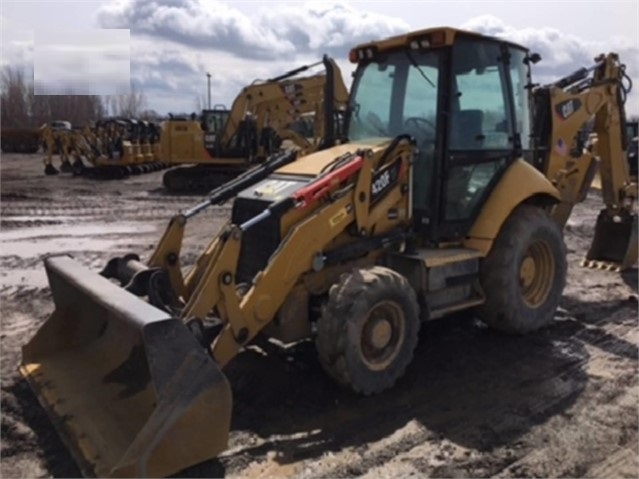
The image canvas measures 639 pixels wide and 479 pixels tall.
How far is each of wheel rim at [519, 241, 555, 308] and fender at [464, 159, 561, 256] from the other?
493 millimetres

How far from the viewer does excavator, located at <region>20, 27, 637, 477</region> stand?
3.49 m

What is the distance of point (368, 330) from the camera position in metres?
4.36

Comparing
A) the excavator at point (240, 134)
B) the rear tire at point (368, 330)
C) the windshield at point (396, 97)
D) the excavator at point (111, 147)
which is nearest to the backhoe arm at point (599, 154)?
the windshield at point (396, 97)

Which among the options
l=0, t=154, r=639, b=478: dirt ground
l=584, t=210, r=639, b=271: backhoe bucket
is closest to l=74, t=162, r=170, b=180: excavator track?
l=0, t=154, r=639, b=478: dirt ground

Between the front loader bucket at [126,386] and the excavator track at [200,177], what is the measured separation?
45.8ft

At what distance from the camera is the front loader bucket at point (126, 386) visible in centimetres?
331

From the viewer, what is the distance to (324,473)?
139 inches

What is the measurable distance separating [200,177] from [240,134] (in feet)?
6.42

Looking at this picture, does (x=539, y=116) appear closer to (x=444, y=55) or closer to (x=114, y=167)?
(x=444, y=55)

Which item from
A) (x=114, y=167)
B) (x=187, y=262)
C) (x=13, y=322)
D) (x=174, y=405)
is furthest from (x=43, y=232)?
(x=114, y=167)

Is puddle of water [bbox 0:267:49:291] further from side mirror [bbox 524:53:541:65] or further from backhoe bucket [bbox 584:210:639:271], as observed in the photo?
backhoe bucket [bbox 584:210:639:271]

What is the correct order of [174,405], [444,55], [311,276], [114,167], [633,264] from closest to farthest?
1. [174,405]
2. [311,276]
3. [444,55]
4. [633,264]
5. [114,167]

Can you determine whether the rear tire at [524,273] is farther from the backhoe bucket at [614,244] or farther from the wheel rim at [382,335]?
the backhoe bucket at [614,244]

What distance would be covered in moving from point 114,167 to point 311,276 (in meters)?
19.5
